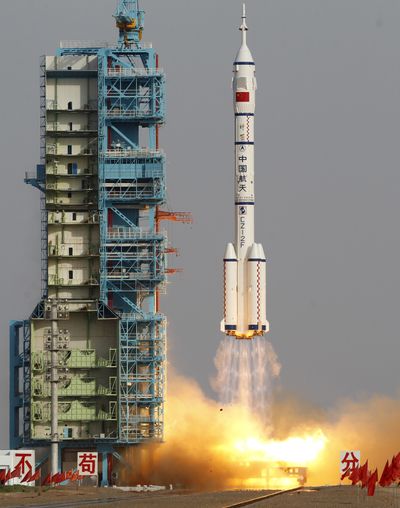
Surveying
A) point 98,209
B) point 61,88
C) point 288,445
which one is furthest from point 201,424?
point 61,88

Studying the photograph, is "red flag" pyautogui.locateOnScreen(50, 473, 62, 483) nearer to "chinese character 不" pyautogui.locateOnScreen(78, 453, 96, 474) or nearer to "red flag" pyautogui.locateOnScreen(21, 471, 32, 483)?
"chinese character 不" pyautogui.locateOnScreen(78, 453, 96, 474)

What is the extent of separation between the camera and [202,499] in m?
107

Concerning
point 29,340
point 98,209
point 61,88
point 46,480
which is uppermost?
point 61,88

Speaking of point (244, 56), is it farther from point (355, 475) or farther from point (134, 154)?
point (355, 475)

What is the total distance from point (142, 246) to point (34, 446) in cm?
1609

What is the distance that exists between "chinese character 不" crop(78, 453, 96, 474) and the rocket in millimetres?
13923

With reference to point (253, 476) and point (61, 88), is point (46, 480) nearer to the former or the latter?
point (253, 476)

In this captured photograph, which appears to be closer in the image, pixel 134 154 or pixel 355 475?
pixel 355 475

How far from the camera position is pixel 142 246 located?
460 feet

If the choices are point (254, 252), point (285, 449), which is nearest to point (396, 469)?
point (254, 252)

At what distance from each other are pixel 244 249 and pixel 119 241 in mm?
12830

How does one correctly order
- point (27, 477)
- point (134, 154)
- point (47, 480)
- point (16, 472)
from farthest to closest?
point (134, 154), point (47, 480), point (27, 477), point (16, 472)

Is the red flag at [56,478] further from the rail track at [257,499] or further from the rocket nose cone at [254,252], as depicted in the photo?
the rocket nose cone at [254,252]

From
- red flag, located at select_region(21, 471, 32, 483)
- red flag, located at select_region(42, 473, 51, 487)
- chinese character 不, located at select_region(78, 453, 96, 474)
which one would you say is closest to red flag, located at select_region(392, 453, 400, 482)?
chinese character 不, located at select_region(78, 453, 96, 474)
